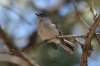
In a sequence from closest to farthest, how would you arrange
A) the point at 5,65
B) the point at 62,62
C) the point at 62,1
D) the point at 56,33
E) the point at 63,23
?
the point at 56,33 → the point at 5,65 → the point at 62,62 → the point at 63,23 → the point at 62,1

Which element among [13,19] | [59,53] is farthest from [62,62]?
[13,19]

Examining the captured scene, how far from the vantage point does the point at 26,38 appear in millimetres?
2951

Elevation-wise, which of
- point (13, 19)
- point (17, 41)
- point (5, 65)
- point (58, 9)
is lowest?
point (5, 65)

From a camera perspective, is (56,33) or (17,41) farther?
(17,41)

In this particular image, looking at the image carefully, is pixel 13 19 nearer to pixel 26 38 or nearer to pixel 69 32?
pixel 26 38

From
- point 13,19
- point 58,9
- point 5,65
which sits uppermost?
point 58,9

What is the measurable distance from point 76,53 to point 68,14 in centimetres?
51

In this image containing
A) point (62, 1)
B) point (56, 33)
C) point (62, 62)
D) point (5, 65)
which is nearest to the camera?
point (56, 33)

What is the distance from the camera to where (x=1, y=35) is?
2652 millimetres

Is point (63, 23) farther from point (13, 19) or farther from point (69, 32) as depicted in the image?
point (13, 19)

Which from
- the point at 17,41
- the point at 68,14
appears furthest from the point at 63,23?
the point at 17,41

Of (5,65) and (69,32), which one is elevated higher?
(69,32)

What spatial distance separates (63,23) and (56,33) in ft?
2.24

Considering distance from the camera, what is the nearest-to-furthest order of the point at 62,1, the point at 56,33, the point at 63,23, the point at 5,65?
1. the point at 56,33
2. the point at 5,65
3. the point at 63,23
4. the point at 62,1
